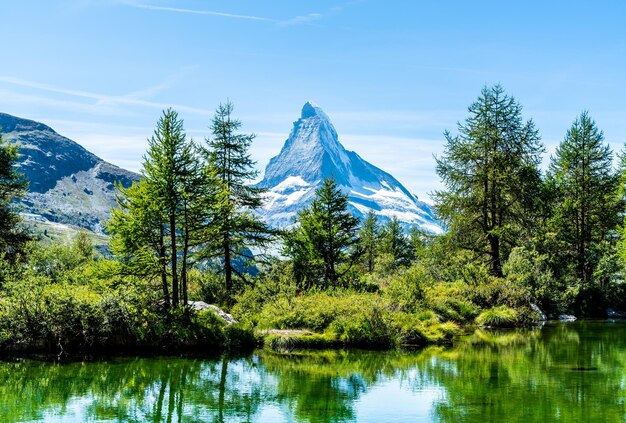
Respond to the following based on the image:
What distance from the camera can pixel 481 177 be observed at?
4588 centimetres

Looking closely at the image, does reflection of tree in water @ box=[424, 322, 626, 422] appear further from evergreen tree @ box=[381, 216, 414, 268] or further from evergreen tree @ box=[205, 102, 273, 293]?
evergreen tree @ box=[381, 216, 414, 268]

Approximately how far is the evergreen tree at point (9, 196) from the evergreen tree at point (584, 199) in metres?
43.0

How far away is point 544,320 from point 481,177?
478 inches

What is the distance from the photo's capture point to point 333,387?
19.6 metres

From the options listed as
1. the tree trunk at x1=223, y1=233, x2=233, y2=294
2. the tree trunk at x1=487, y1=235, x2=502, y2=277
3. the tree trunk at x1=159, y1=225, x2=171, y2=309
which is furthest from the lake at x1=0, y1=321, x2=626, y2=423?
the tree trunk at x1=487, y1=235, x2=502, y2=277

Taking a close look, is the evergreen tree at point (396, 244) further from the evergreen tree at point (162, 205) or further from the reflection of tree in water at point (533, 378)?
the evergreen tree at point (162, 205)

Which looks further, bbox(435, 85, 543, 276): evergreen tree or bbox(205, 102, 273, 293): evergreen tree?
bbox(435, 85, 543, 276): evergreen tree

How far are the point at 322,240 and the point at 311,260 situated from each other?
184cm

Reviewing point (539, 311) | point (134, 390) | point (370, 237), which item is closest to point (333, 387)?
point (134, 390)

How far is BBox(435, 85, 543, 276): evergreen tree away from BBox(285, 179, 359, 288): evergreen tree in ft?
32.6

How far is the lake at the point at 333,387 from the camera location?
15.8m

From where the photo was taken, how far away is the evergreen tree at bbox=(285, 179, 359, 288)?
3994 cm

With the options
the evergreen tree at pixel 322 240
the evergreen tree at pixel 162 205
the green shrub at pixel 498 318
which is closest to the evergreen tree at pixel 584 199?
the green shrub at pixel 498 318

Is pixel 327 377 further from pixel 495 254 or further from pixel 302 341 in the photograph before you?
pixel 495 254
